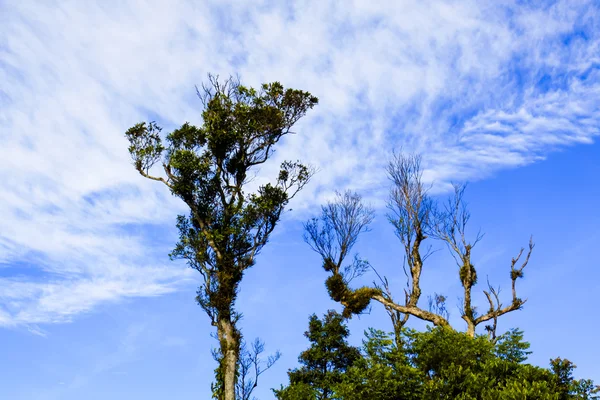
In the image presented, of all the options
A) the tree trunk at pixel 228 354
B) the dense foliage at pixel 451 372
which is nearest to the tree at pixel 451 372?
the dense foliage at pixel 451 372

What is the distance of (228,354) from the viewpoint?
63.2 feet

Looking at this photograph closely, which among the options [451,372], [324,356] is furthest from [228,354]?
[451,372]

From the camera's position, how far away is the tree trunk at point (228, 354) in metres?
18.9

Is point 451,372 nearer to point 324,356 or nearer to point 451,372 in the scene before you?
point 451,372

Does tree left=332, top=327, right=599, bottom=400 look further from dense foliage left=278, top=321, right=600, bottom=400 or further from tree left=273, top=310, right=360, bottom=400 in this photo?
tree left=273, top=310, right=360, bottom=400

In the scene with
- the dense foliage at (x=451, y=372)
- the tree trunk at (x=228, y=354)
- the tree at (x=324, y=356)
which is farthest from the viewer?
the tree at (x=324, y=356)

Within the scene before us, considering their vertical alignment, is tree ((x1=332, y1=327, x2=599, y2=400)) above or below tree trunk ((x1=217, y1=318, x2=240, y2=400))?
below

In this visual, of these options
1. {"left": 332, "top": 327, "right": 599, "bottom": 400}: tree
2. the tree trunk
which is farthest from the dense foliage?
the tree trunk

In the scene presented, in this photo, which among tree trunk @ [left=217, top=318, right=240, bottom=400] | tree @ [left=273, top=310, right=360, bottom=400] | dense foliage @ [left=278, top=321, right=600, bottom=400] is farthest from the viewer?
tree @ [left=273, top=310, right=360, bottom=400]

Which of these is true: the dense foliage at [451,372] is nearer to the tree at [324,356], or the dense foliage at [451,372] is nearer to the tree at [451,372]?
the tree at [451,372]

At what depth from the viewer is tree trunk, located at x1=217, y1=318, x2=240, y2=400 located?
18.9m

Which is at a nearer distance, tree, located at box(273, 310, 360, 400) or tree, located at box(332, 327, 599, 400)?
tree, located at box(332, 327, 599, 400)

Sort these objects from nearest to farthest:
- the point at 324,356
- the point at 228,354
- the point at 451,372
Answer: the point at 451,372
the point at 228,354
the point at 324,356

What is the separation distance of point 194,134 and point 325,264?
23.7 feet
